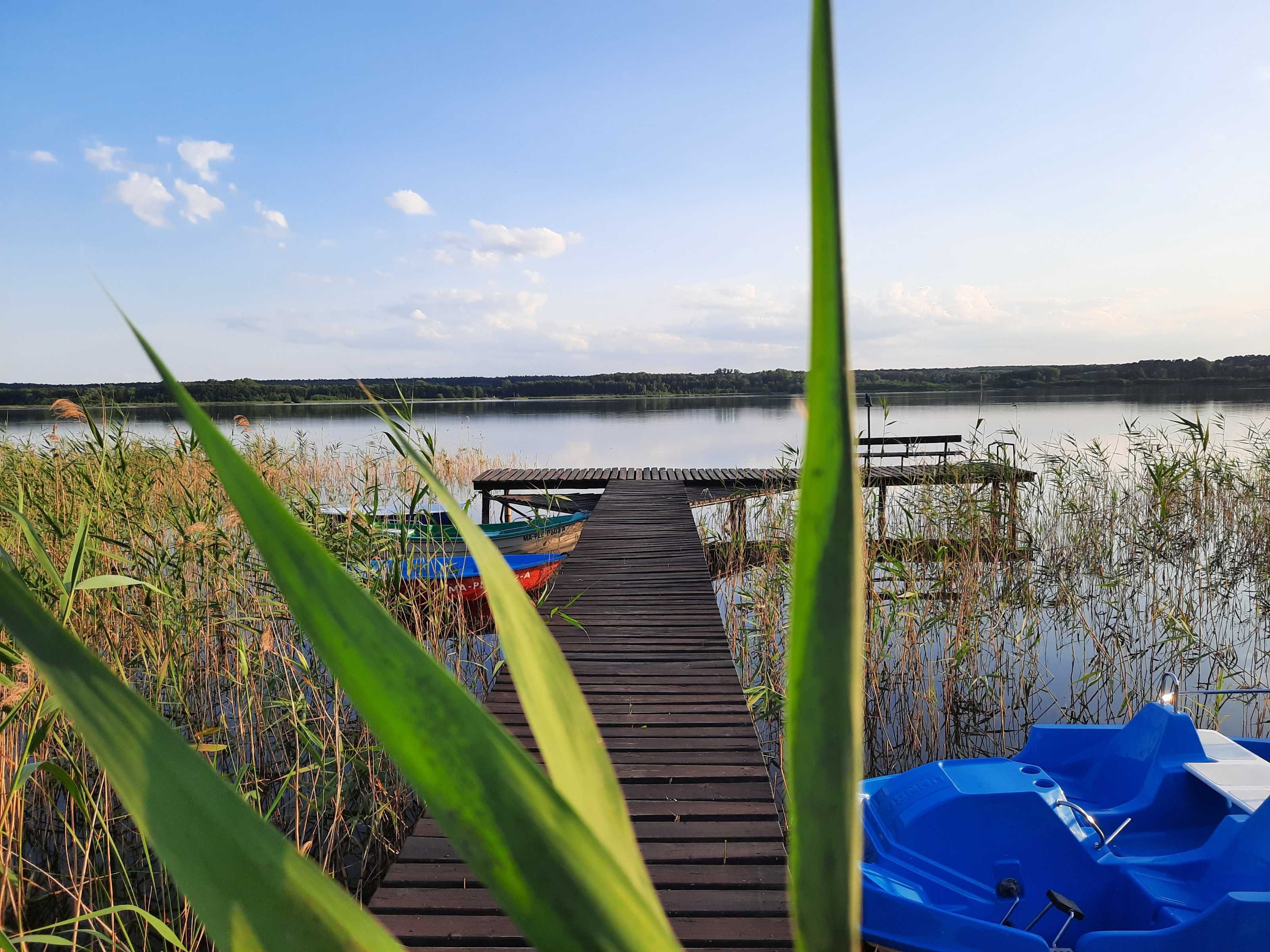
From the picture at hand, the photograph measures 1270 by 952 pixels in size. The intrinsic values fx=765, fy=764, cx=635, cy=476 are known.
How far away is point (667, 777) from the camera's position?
3.02 metres

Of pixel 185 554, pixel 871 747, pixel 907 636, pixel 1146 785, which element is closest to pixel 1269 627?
pixel 907 636

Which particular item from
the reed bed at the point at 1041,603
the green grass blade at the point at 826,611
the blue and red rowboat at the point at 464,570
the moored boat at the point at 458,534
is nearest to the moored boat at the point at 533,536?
the moored boat at the point at 458,534

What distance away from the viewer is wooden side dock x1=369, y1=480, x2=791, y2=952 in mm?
2203

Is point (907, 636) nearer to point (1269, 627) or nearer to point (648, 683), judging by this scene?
point (648, 683)

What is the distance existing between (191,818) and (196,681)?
207 inches

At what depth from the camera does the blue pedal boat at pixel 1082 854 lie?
8.00 ft

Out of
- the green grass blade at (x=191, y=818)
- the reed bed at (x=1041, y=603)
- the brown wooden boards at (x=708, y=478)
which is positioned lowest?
the reed bed at (x=1041, y=603)

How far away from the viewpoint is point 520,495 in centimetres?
1296

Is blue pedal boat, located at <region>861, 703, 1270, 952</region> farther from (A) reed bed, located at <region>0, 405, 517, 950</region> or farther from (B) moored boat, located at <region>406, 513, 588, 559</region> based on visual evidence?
(B) moored boat, located at <region>406, 513, 588, 559</region>

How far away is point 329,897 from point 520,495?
12.8 m

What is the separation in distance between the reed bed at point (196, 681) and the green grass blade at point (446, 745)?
2627mm

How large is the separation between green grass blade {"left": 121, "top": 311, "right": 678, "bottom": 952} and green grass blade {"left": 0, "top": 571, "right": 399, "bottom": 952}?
58 millimetres

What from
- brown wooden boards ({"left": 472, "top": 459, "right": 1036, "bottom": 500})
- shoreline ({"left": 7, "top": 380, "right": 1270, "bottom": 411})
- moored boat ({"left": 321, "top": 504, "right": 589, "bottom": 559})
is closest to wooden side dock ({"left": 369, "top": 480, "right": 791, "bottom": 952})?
moored boat ({"left": 321, "top": 504, "right": 589, "bottom": 559})

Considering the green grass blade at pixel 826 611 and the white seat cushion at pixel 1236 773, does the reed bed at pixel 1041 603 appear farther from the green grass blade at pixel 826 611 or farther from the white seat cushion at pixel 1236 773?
the green grass blade at pixel 826 611
